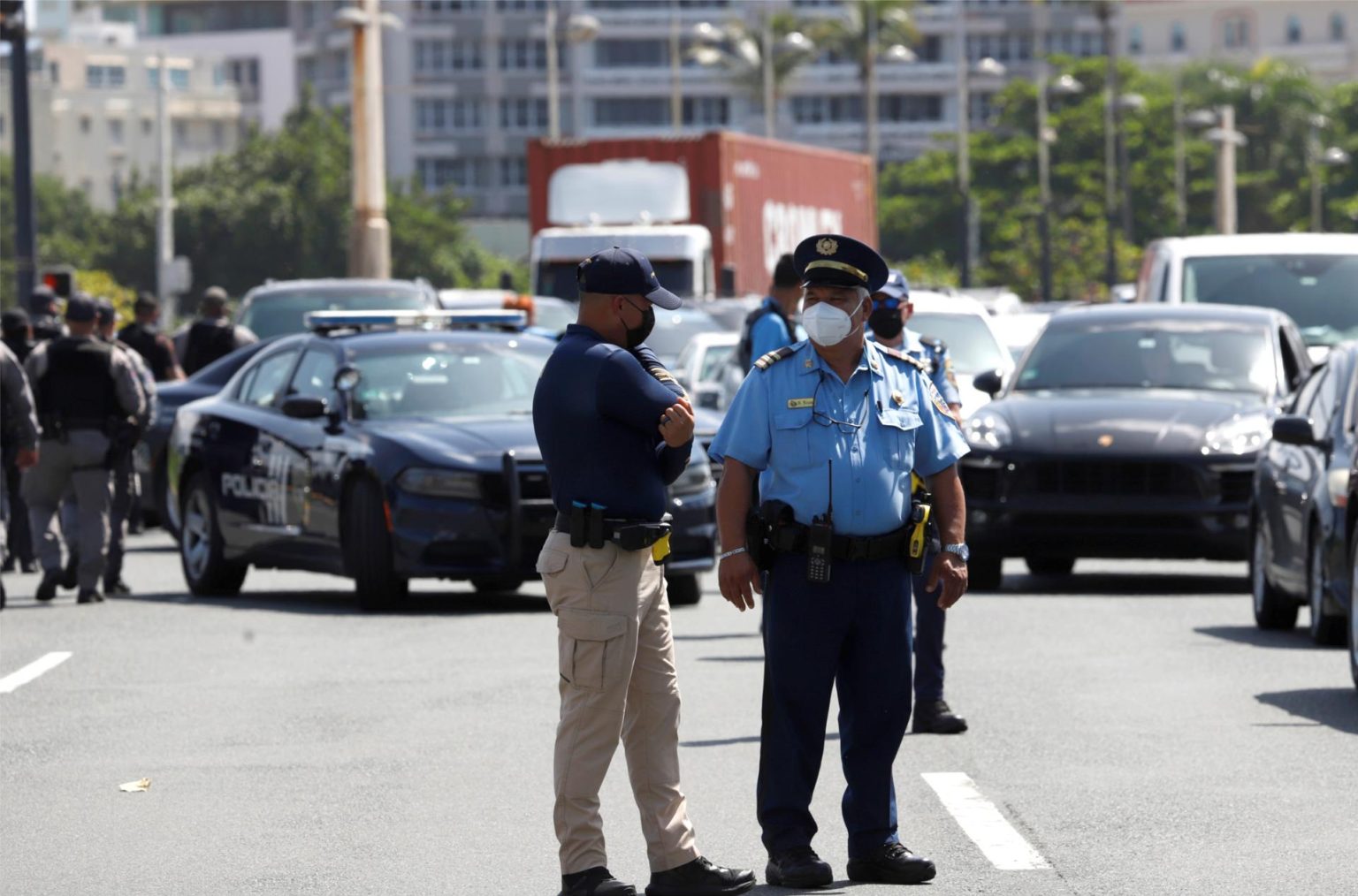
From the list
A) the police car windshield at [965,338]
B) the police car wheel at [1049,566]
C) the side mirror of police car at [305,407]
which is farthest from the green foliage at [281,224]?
the side mirror of police car at [305,407]

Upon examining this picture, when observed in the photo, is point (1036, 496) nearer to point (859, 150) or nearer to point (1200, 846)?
point (1200, 846)

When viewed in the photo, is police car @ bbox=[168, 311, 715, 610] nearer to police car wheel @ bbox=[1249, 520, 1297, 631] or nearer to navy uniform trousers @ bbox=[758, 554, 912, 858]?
police car wheel @ bbox=[1249, 520, 1297, 631]

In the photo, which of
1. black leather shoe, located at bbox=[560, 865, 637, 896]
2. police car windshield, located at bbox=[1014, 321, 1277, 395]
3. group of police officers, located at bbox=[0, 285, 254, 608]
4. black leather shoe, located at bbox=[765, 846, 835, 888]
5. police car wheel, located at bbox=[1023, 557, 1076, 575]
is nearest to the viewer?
black leather shoe, located at bbox=[560, 865, 637, 896]

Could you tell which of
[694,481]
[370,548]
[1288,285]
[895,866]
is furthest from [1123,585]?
[895,866]

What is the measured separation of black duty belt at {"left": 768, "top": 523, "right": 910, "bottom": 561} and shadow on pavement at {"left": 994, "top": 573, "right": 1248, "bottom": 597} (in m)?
9.34

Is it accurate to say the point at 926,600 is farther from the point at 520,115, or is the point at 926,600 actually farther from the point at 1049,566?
the point at 520,115

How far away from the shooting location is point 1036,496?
54.9 feet

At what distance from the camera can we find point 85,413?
55.9ft

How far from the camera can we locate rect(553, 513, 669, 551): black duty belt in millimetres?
7500

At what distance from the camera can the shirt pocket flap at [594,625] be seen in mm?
7477

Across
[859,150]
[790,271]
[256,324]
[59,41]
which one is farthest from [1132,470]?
[59,41]

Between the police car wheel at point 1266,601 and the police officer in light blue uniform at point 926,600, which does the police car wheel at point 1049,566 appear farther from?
the police officer in light blue uniform at point 926,600

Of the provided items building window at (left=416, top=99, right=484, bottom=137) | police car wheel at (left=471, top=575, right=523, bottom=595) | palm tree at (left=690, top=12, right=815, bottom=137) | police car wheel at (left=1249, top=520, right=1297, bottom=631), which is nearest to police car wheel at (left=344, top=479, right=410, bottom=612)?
police car wheel at (left=471, top=575, right=523, bottom=595)

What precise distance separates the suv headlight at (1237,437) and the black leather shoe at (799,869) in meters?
9.48
